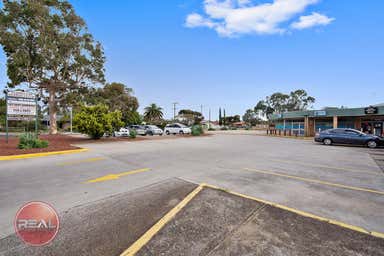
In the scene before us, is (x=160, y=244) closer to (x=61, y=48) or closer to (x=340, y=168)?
(x=340, y=168)

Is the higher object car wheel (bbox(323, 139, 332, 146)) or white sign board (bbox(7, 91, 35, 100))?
white sign board (bbox(7, 91, 35, 100))

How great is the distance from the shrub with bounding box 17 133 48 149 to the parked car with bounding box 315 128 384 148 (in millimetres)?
21262

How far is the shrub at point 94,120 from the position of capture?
1580cm

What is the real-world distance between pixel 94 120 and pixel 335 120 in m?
27.9

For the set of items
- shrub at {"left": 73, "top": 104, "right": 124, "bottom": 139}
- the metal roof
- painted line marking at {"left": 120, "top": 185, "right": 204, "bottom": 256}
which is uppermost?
the metal roof

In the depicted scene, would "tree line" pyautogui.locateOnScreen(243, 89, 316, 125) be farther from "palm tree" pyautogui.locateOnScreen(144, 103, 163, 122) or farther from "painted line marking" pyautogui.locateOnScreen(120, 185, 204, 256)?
"painted line marking" pyautogui.locateOnScreen(120, 185, 204, 256)

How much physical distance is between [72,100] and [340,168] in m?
28.3

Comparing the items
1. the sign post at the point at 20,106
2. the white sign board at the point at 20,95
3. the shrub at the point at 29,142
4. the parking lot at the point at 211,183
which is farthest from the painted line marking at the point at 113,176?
the white sign board at the point at 20,95

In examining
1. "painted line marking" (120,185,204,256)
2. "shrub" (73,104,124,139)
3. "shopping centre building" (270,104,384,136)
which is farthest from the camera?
"shopping centre building" (270,104,384,136)

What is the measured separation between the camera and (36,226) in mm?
2596

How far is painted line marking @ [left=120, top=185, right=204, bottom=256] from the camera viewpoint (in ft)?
7.55

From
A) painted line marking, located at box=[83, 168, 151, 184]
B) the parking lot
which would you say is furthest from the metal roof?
painted line marking, located at box=[83, 168, 151, 184]

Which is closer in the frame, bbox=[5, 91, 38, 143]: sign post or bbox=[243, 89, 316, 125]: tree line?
bbox=[5, 91, 38, 143]: sign post

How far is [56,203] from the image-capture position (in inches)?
147
